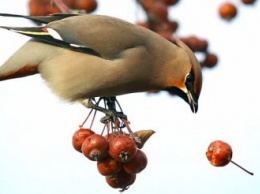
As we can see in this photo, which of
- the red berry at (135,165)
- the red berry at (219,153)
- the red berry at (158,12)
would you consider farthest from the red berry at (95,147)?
the red berry at (158,12)

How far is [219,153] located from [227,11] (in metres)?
1.19

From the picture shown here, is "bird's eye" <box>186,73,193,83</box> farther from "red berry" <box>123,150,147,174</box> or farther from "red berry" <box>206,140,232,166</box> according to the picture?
"red berry" <box>123,150,147,174</box>

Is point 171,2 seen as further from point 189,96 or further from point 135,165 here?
point 135,165

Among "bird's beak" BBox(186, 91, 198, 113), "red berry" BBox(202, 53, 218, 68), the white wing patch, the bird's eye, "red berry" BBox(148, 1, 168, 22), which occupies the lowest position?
"red berry" BBox(202, 53, 218, 68)

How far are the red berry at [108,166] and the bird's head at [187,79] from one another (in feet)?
1.91

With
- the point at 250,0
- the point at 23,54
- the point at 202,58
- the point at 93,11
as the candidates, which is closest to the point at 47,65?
the point at 23,54

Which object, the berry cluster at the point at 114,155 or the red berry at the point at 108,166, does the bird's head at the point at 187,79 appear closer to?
the berry cluster at the point at 114,155

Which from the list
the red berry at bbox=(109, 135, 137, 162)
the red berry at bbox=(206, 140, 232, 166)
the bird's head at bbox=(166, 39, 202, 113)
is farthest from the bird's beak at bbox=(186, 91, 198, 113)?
the red berry at bbox=(109, 135, 137, 162)

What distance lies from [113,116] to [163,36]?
84 cm

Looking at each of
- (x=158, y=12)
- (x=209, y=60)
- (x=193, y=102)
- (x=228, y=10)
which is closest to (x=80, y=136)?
(x=193, y=102)

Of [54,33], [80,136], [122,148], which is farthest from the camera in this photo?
[54,33]

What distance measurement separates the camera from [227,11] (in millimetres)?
5094

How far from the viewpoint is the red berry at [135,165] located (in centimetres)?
398

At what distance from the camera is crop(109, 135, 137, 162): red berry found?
388cm
